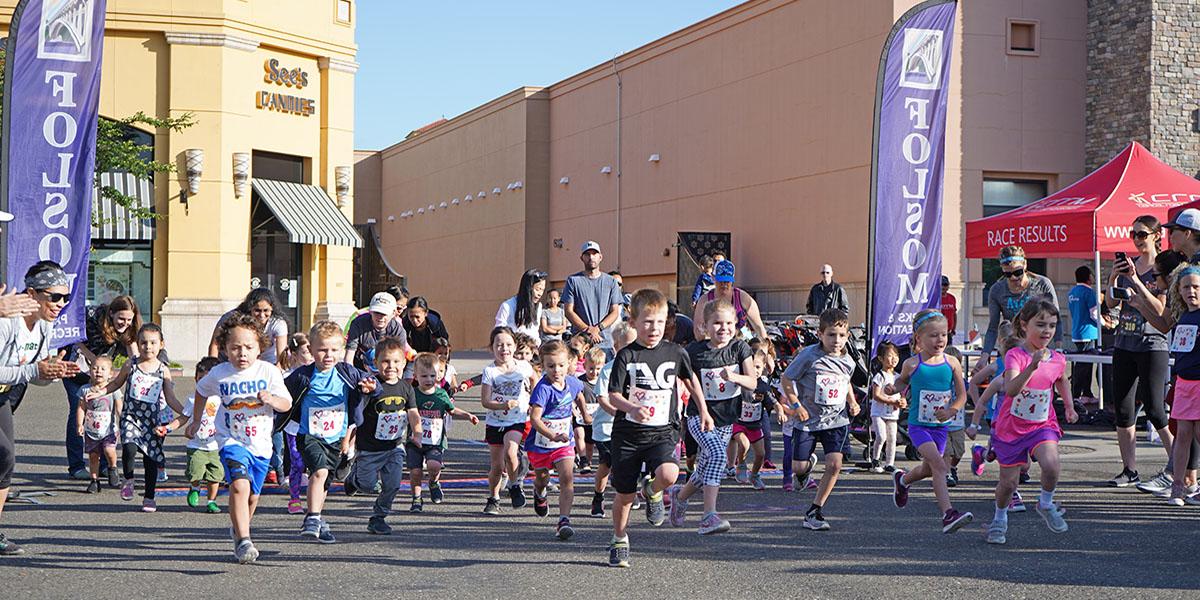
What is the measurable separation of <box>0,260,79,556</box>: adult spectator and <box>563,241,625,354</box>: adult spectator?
5.00 metres

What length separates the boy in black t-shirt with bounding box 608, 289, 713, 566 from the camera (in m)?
7.68

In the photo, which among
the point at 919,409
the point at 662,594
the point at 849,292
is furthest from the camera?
the point at 849,292

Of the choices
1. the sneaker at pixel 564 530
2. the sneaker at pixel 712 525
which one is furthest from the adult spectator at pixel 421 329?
the sneaker at pixel 712 525

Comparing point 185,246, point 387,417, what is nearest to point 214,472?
point 387,417

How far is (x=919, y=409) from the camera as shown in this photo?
28.2ft

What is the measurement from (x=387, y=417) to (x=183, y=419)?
7.04 feet

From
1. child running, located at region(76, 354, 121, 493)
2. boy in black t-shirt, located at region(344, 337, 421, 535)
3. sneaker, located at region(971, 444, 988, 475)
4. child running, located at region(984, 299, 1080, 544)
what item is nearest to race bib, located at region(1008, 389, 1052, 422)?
child running, located at region(984, 299, 1080, 544)

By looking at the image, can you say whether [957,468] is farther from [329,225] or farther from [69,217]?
[329,225]

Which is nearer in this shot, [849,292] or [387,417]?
[387,417]

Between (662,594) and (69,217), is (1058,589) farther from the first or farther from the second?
(69,217)

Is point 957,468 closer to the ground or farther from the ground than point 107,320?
closer to the ground

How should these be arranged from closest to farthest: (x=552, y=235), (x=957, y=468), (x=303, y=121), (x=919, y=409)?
1. (x=919, y=409)
2. (x=957, y=468)
3. (x=303, y=121)
4. (x=552, y=235)

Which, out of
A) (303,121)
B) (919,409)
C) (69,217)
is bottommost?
(919,409)

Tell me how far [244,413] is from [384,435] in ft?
4.14
